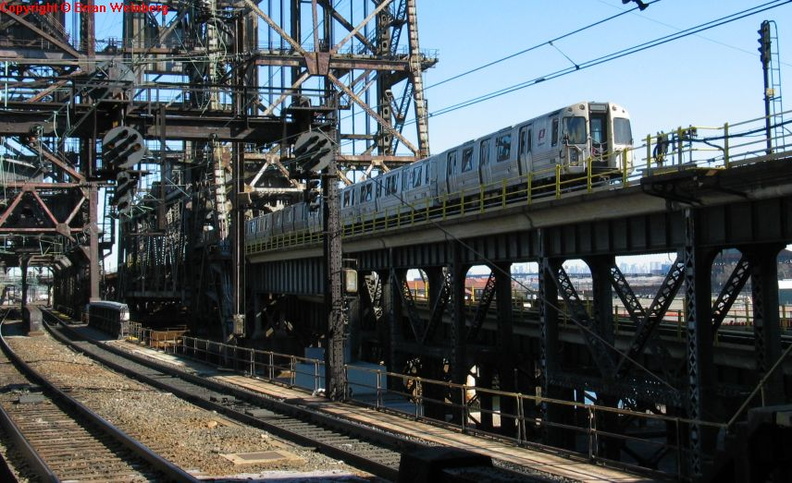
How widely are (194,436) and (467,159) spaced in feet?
56.3

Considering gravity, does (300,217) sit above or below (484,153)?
below

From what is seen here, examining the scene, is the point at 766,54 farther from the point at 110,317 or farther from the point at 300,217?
the point at 110,317

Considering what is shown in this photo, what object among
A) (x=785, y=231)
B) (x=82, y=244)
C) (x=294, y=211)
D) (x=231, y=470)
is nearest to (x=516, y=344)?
(x=785, y=231)

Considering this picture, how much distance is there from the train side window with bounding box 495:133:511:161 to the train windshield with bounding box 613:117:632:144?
341cm

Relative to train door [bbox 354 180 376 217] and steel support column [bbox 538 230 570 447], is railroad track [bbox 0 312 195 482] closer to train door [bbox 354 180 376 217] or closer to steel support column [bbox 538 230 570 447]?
steel support column [bbox 538 230 570 447]

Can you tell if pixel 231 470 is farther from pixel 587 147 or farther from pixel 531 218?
pixel 587 147

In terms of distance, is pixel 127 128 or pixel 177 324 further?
pixel 177 324

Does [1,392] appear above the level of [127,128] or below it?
below

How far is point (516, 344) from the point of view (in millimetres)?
29641

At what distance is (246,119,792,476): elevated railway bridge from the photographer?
659 inches

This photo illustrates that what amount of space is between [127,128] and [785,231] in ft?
46.0

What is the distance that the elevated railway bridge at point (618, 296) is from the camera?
1673 centimetres

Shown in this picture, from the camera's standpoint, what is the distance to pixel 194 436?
1608cm

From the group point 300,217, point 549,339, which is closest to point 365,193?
point 300,217
